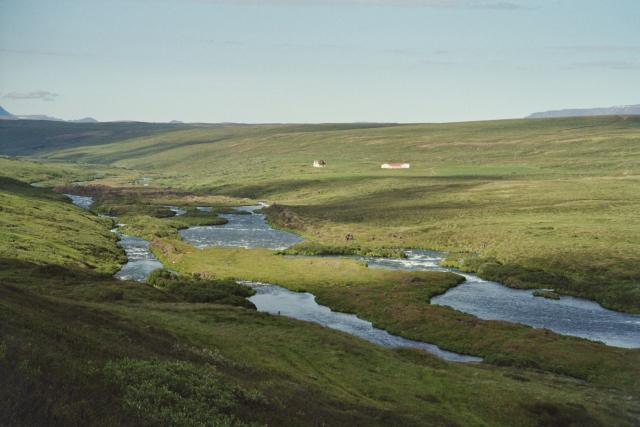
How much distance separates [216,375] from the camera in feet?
104

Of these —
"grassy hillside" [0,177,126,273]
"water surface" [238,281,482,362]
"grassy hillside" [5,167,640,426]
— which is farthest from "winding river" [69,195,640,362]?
"grassy hillside" [5,167,640,426]

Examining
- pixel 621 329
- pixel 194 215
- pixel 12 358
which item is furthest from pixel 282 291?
pixel 194 215

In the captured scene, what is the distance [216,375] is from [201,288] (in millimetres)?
51577

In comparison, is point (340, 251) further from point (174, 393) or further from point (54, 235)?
point (174, 393)

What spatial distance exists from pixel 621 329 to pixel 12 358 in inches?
2688

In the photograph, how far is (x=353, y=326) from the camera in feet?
241

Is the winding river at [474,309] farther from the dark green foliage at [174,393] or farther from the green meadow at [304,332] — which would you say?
the dark green foliage at [174,393]

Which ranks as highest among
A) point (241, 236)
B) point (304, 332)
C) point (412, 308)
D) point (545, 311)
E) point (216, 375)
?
point (216, 375)

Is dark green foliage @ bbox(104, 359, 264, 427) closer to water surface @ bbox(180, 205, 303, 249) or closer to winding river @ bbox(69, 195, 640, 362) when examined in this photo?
winding river @ bbox(69, 195, 640, 362)

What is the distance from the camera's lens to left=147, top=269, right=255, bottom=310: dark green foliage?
77.6 metres

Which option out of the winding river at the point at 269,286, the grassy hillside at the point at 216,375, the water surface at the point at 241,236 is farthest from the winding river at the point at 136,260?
the grassy hillside at the point at 216,375

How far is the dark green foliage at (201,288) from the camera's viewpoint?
77562mm

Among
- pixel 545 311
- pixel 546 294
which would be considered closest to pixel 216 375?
pixel 545 311

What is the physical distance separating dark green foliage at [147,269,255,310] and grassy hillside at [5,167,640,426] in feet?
12.8
